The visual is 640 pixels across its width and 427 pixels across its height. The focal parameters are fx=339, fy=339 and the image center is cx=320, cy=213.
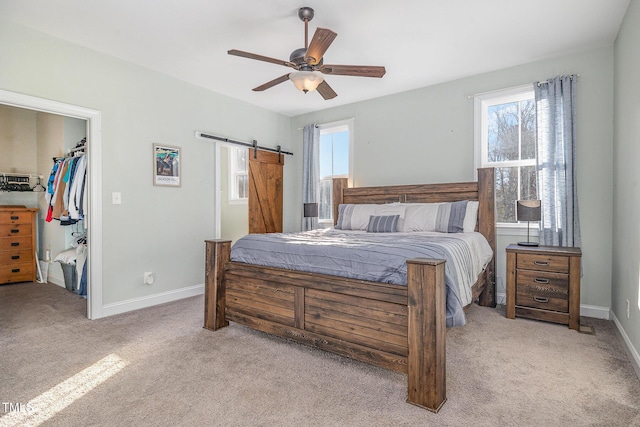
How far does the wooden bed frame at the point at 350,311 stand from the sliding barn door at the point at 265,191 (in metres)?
2.32

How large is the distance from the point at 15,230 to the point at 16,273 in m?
0.62

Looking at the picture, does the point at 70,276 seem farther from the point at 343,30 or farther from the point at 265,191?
the point at 343,30

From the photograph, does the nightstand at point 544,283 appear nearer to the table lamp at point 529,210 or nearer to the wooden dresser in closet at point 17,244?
the table lamp at point 529,210

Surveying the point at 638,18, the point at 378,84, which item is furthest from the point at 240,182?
the point at 638,18

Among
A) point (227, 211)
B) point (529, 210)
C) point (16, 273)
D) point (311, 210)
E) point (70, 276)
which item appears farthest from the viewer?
point (227, 211)

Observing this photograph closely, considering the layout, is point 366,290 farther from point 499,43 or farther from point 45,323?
point 45,323

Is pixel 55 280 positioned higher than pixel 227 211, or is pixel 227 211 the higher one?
pixel 227 211

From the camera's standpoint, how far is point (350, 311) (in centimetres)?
221

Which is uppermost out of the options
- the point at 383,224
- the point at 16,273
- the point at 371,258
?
the point at 383,224

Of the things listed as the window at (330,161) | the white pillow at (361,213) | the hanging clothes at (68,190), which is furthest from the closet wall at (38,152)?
the white pillow at (361,213)

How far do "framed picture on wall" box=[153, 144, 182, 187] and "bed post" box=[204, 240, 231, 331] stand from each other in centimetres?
148

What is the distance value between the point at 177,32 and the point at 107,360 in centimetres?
275

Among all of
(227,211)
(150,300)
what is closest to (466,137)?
(227,211)

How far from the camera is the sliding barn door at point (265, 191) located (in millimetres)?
5242
